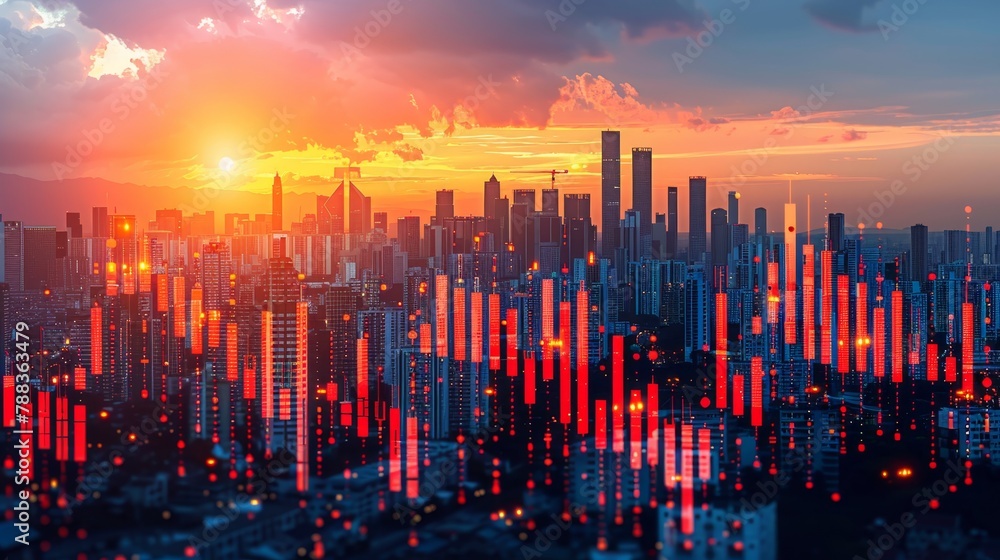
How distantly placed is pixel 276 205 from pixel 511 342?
3050 millimetres

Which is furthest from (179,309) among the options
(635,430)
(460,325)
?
(635,430)

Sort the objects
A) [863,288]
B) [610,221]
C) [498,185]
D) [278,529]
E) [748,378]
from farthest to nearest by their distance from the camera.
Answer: [610,221] < [498,185] < [863,288] < [748,378] < [278,529]

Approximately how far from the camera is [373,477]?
17.9 ft

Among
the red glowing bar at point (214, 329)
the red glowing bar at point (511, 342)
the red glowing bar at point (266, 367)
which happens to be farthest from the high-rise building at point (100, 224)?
the red glowing bar at point (511, 342)

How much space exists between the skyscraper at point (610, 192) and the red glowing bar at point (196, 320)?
6.27 m

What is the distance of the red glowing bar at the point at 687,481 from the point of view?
486cm

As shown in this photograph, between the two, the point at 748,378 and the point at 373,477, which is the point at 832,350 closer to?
the point at 748,378

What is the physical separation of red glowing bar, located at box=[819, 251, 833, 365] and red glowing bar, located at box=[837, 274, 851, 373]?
7cm

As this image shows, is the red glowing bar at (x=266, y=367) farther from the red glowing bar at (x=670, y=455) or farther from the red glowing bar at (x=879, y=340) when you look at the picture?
the red glowing bar at (x=879, y=340)

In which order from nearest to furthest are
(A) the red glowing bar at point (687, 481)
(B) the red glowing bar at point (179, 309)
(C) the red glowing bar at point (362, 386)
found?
(A) the red glowing bar at point (687, 481), (C) the red glowing bar at point (362, 386), (B) the red glowing bar at point (179, 309)

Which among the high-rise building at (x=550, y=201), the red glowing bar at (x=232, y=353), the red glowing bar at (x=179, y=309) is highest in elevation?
the high-rise building at (x=550, y=201)

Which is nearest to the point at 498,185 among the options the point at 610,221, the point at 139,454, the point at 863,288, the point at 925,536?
the point at 610,221

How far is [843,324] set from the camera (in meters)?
10.2

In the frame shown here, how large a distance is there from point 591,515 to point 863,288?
6710 mm
